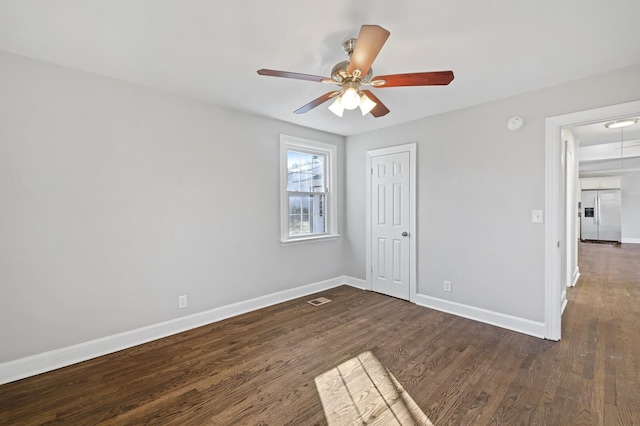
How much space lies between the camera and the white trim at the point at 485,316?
2908 millimetres

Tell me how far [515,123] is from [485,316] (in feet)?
7.06

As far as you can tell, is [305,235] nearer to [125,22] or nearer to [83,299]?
[83,299]

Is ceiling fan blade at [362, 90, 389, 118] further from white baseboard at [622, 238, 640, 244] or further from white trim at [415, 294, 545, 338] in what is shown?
white baseboard at [622, 238, 640, 244]

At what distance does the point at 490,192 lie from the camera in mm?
3211

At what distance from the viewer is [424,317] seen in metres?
3.39

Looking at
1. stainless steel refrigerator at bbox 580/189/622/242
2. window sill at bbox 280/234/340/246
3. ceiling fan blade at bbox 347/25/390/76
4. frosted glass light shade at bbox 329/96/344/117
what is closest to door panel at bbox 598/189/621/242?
stainless steel refrigerator at bbox 580/189/622/242

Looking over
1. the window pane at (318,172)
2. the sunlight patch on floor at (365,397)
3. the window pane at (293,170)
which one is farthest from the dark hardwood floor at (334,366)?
the window pane at (318,172)

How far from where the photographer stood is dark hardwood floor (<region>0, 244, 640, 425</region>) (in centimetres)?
184

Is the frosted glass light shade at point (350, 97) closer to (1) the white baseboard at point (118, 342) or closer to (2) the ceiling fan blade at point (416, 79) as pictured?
(2) the ceiling fan blade at point (416, 79)

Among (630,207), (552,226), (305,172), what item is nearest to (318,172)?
(305,172)

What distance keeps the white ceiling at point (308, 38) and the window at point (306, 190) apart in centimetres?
136

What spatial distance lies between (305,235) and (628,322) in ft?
12.9

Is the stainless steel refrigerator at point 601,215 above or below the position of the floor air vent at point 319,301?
above

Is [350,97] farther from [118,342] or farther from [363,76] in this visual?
[118,342]
